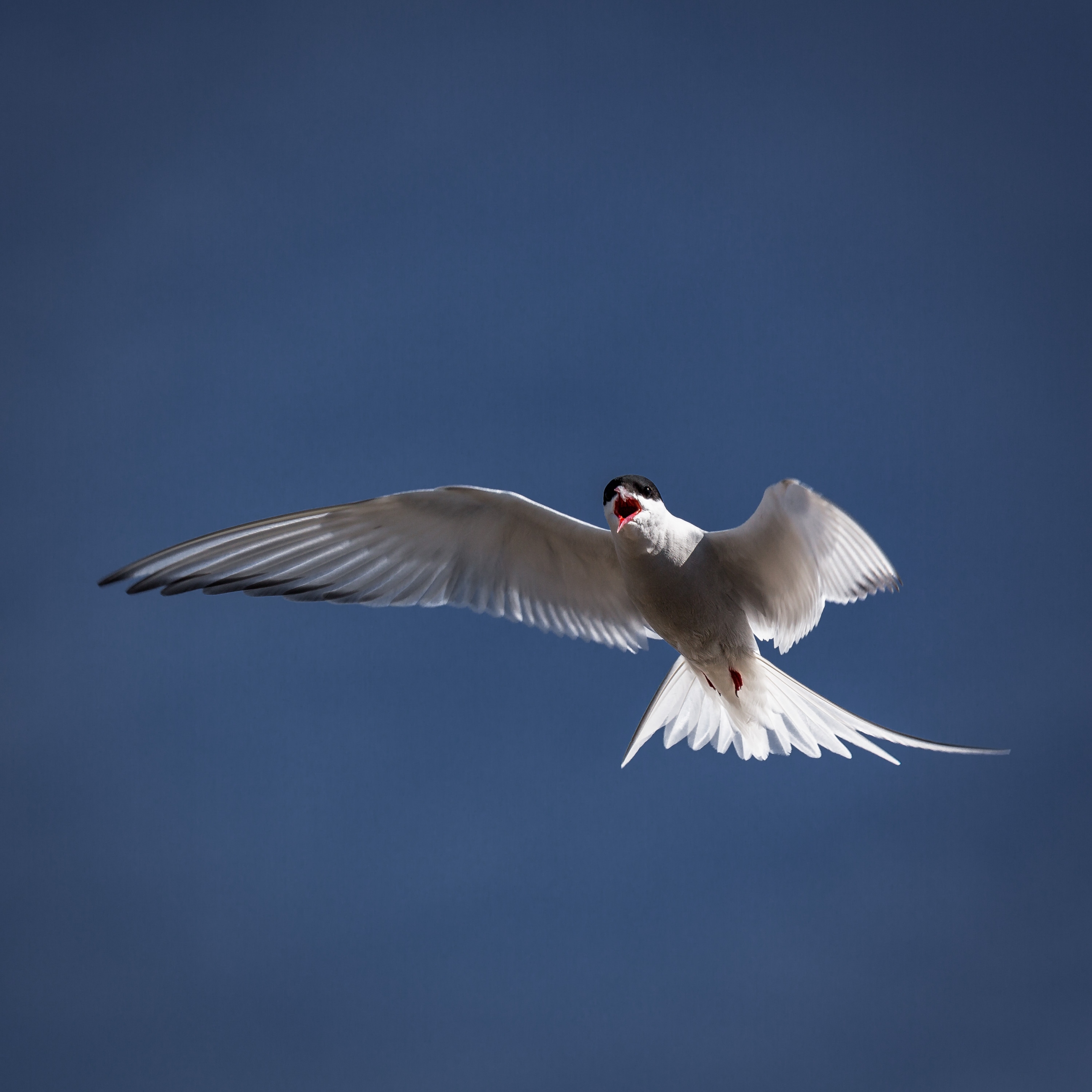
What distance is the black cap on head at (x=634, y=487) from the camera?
7.77 ft

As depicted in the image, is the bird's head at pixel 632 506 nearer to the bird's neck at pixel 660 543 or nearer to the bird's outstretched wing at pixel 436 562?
the bird's neck at pixel 660 543

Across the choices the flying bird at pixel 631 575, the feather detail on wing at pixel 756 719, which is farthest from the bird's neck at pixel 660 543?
the feather detail on wing at pixel 756 719

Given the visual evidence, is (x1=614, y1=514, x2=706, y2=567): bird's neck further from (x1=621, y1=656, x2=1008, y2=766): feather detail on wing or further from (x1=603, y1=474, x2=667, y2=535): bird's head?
(x1=621, y1=656, x2=1008, y2=766): feather detail on wing

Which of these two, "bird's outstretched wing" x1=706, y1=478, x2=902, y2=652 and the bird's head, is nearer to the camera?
"bird's outstretched wing" x1=706, y1=478, x2=902, y2=652

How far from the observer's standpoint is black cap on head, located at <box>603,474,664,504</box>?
237 centimetres

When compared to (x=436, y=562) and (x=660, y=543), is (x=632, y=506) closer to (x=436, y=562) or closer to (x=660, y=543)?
(x=660, y=543)

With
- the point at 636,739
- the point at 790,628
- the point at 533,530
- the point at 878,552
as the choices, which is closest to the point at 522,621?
the point at 533,530

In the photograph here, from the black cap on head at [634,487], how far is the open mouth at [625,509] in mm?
→ 36

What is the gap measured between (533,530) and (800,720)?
808mm

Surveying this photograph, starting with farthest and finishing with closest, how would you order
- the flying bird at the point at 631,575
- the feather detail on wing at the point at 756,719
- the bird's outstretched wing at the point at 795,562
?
1. the feather detail on wing at the point at 756,719
2. the flying bird at the point at 631,575
3. the bird's outstretched wing at the point at 795,562

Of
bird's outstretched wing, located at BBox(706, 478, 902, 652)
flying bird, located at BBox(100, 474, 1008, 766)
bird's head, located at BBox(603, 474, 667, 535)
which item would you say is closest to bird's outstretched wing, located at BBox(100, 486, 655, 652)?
flying bird, located at BBox(100, 474, 1008, 766)

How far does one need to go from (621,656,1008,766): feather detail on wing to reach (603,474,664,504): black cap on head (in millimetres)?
509

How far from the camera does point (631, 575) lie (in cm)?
243

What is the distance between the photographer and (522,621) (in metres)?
2.77
